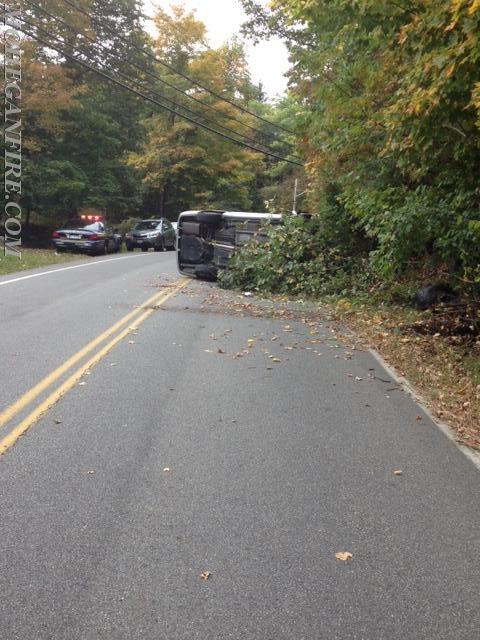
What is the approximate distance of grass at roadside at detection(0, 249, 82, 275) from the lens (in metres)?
17.9

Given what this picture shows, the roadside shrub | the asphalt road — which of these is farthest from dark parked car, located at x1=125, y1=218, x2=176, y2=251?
the asphalt road

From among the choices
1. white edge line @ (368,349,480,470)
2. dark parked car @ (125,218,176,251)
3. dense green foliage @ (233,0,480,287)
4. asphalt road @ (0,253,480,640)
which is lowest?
white edge line @ (368,349,480,470)

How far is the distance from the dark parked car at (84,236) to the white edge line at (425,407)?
17.6 m

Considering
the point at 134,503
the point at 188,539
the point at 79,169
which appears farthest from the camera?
the point at 79,169

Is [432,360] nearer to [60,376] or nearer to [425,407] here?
[425,407]

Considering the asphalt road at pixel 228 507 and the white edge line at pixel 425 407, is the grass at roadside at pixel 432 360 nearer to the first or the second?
the white edge line at pixel 425 407

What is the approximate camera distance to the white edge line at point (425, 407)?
5.20 meters

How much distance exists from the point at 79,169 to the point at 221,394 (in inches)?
944

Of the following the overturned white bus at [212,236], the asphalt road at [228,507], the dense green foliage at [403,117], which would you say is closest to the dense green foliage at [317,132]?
the dense green foliage at [403,117]

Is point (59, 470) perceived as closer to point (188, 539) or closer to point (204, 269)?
point (188, 539)

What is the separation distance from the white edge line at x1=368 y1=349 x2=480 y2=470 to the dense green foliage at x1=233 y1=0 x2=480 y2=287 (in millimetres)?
1723

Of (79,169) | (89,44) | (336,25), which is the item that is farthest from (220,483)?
(89,44)

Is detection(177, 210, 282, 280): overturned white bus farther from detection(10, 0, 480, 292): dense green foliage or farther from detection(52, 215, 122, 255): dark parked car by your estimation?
detection(52, 215, 122, 255): dark parked car

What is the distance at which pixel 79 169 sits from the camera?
92.4 ft
